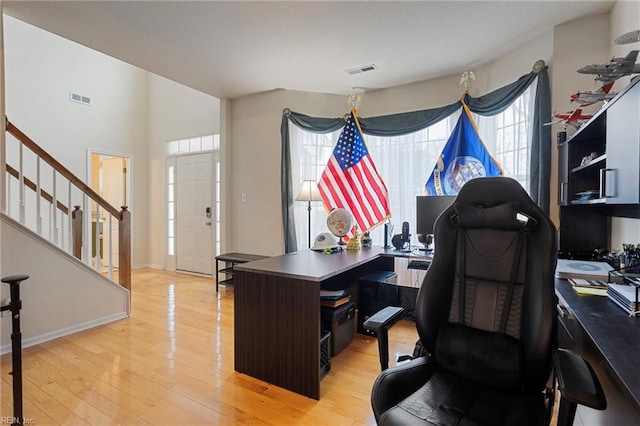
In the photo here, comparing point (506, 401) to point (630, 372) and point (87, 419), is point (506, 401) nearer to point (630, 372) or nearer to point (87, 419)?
point (630, 372)

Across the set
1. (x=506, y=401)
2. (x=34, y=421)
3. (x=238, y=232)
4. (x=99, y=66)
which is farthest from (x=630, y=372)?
(x=99, y=66)

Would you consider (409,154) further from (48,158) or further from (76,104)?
(76,104)

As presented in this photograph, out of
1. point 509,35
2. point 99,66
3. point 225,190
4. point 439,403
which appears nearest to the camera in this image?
point 439,403

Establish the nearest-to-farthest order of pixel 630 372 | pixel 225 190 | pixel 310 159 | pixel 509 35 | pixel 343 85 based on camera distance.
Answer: pixel 630 372 < pixel 509 35 < pixel 343 85 < pixel 310 159 < pixel 225 190

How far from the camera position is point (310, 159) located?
4.12 metres

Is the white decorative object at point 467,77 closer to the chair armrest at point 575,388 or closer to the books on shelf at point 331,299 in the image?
the books on shelf at point 331,299

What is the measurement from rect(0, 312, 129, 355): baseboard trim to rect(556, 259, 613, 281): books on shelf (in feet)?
12.3

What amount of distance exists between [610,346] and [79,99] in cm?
640

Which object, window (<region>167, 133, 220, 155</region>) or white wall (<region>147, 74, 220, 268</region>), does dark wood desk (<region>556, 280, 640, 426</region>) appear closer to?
window (<region>167, 133, 220, 155</region>)

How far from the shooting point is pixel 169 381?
7.00 feet

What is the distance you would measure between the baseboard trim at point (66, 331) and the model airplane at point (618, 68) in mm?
4182

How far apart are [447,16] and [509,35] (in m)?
0.70

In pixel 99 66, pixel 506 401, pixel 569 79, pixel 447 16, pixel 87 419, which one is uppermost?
pixel 99 66

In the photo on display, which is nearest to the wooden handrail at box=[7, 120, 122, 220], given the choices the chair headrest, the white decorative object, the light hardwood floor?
the light hardwood floor
